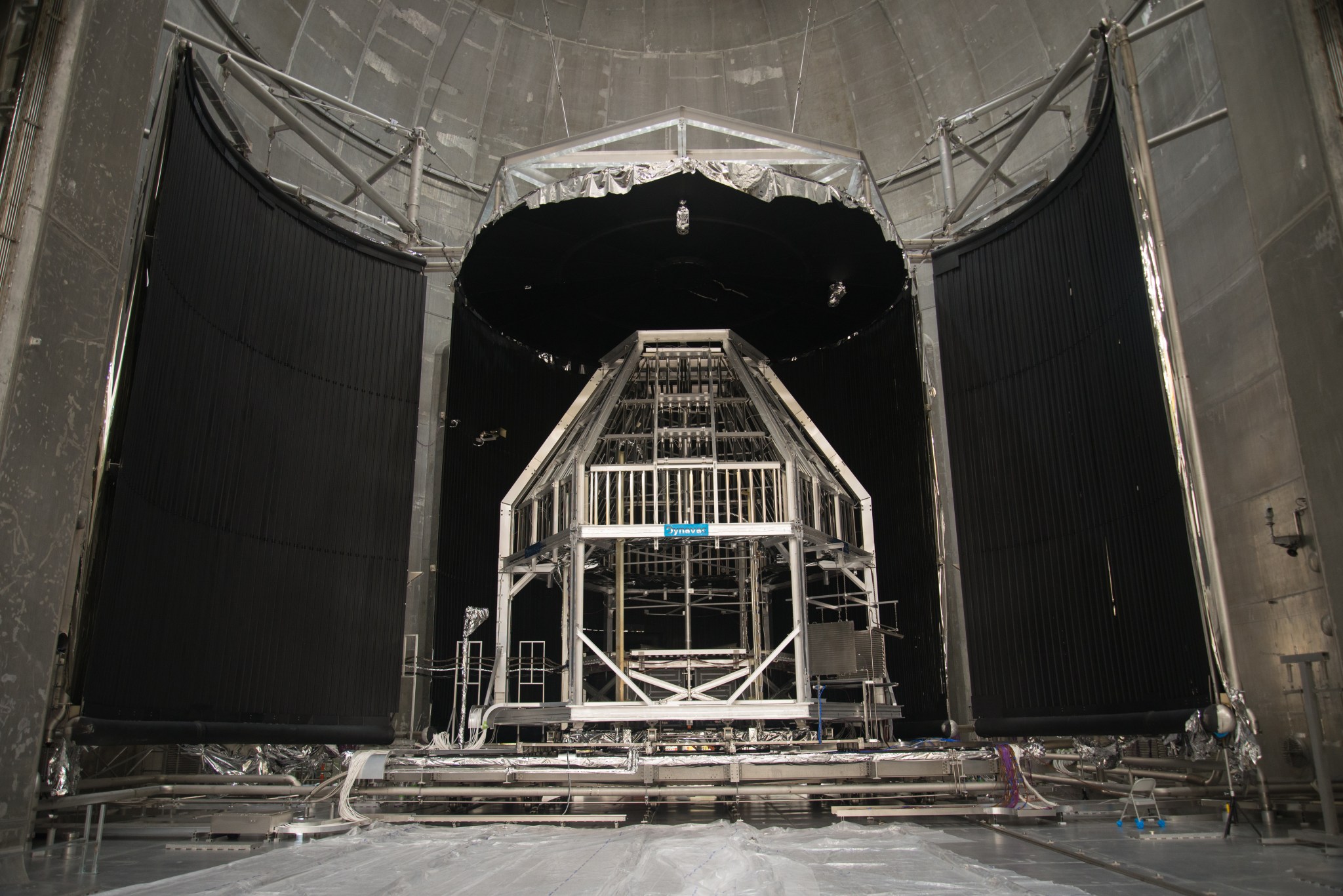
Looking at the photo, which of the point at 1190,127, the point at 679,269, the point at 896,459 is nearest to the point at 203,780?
the point at 679,269

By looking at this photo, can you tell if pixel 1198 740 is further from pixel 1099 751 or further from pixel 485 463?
pixel 485 463

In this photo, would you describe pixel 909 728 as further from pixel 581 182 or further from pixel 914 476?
pixel 581 182

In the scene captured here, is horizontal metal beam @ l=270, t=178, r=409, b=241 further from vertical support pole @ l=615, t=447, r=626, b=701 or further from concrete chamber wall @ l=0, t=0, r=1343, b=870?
vertical support pole @ l=615, t=447, r=626, b=701

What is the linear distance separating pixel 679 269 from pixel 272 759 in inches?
365

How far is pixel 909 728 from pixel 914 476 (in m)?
4.01

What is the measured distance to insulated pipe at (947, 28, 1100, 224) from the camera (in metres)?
11.0

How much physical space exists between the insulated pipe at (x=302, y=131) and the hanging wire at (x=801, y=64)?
616 cm

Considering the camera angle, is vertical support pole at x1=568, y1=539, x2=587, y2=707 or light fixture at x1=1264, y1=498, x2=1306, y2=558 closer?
light fixture at x1=1264, y1=498, x2=1306, y2=558

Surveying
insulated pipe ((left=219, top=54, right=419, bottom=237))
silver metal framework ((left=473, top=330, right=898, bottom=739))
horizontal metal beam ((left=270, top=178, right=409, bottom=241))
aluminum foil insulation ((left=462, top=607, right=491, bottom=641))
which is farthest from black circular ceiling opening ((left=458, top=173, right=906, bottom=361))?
aluminum foil insulation ((left=462, top=607, right=491, bottom=641))

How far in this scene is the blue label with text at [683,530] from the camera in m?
12.4

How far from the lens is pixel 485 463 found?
1554cm

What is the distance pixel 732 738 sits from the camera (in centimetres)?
1162

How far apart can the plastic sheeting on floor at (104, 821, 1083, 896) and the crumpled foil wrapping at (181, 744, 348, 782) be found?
5.86 metres

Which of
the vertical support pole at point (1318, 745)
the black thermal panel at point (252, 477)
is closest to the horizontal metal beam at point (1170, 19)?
the vertical support pole at point (1318, 745)
